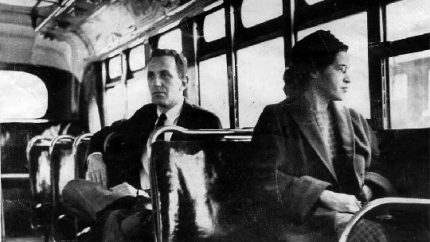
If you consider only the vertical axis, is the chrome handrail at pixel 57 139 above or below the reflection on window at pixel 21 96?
below

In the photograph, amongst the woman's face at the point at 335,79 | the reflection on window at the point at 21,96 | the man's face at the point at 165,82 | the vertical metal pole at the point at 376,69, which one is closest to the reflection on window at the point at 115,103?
the man's face at the point at 165,82

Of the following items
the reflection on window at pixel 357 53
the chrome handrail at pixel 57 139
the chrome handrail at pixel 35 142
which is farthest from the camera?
the chrome handrail at pixel 57 139

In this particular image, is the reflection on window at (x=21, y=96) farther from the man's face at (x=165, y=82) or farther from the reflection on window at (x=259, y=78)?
the reflection on window at (x=259, y=78)

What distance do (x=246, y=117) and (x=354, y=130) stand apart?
0.38m

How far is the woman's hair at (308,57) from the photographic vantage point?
1311mm

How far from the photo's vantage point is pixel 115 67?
1674 mm

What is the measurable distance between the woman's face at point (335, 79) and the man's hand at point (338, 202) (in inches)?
13.0

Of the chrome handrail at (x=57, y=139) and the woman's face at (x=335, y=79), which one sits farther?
the chrome handrail at (x=57, y=139)

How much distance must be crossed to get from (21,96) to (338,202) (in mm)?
1223

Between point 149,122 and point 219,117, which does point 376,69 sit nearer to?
point 219,117

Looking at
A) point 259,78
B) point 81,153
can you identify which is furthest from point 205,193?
point 81,153

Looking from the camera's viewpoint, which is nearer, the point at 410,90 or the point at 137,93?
the point at 410,90

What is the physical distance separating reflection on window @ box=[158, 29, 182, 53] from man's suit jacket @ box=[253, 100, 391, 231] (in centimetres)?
46

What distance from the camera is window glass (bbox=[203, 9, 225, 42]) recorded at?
1502 mm
